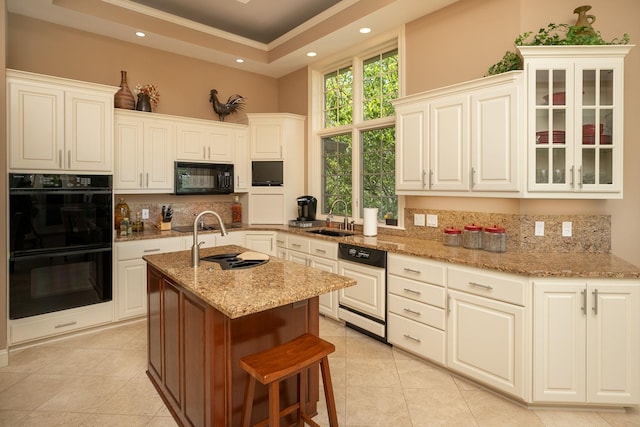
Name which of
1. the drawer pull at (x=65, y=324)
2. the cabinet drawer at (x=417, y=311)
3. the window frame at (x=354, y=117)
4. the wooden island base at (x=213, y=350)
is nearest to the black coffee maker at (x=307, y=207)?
the window frame at (x=354, y=117)

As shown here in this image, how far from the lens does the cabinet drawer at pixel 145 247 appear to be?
3.52 m

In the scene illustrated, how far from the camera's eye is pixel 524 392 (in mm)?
2211

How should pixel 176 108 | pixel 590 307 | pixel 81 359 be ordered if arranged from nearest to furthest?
pixel 590 307
pixel 81 359
pixel 176 108

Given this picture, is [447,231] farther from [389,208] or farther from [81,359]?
[81,359]

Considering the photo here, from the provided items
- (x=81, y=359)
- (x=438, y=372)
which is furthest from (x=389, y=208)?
(x=81, y=359)

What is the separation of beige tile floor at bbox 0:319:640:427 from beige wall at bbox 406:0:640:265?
4.54ft

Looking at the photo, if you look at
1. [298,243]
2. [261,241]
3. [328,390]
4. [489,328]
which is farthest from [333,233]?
[328,390]

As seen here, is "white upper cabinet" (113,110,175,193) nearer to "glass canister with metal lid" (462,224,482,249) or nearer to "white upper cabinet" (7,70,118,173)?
"white upper cabinet" (7,70,118,173)

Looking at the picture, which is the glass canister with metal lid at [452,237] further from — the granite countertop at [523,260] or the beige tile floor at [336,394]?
the beige tile floor at [336,394]

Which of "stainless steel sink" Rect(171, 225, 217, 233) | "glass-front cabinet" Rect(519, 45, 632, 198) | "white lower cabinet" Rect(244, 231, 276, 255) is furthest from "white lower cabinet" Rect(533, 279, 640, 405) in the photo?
"stainless steel sink" Rect(171, 225, 217, 233)

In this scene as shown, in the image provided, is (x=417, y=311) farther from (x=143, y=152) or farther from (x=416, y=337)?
(x=143, y=152)

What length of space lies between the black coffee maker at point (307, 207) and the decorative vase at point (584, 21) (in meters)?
3.09

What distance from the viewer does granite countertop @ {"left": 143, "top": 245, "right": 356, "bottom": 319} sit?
1519 millimetres

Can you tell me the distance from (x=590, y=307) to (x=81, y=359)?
12.5 ft
